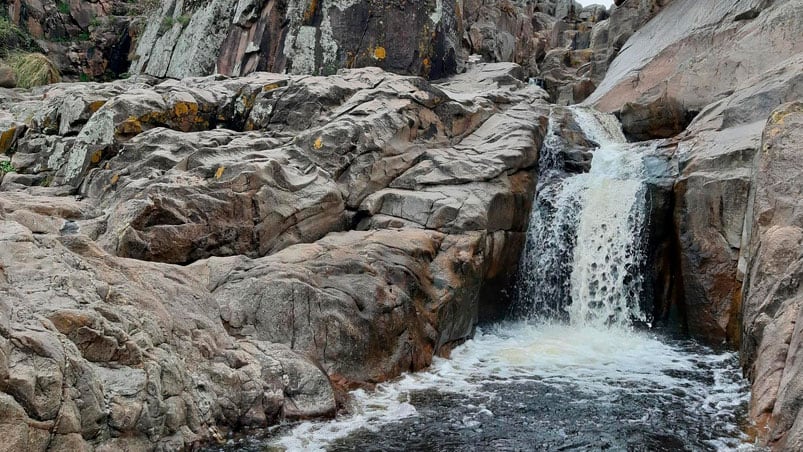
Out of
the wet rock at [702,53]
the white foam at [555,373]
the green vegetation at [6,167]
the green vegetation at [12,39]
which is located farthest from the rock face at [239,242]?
the green vegetation at [12,39]

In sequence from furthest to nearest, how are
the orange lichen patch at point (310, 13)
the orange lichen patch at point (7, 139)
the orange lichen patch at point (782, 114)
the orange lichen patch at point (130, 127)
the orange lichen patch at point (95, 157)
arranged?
the orange lichen patch at point (310, 13), the orange lichen patch at point (7, 139), the orange lichen patch at point (130, 127), the orange lichen patch at point (95, 157), the orange lichen patch at point (782, 114)

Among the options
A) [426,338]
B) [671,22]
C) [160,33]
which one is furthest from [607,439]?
[160,33]

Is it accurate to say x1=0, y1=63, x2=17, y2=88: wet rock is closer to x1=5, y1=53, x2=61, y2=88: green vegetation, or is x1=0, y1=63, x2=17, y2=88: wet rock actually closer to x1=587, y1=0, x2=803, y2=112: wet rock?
x1=5, y1=53, x2=61, y2=88: green vegetation

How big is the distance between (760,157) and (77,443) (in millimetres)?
10981

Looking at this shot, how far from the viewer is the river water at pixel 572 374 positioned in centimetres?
812

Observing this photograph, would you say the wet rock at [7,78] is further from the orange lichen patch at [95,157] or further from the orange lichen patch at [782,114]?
the orange lichen patch at [782,114]

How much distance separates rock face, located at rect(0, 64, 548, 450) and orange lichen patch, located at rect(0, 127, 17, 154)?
0.05 m

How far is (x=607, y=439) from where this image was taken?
808 cm

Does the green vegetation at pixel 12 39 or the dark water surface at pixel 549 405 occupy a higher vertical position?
the green vegetation at pixel 12 39

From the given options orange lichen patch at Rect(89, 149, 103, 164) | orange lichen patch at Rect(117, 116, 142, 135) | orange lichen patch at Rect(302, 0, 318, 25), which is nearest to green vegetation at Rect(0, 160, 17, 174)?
orange lichen patch at Rect(89, 149, 103, 164)

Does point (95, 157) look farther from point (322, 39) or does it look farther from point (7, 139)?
point (322, 39)

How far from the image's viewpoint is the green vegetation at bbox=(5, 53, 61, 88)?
74.5 feet

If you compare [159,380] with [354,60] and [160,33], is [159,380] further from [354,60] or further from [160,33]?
[160,33]

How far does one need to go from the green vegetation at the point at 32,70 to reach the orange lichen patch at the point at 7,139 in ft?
19.1
